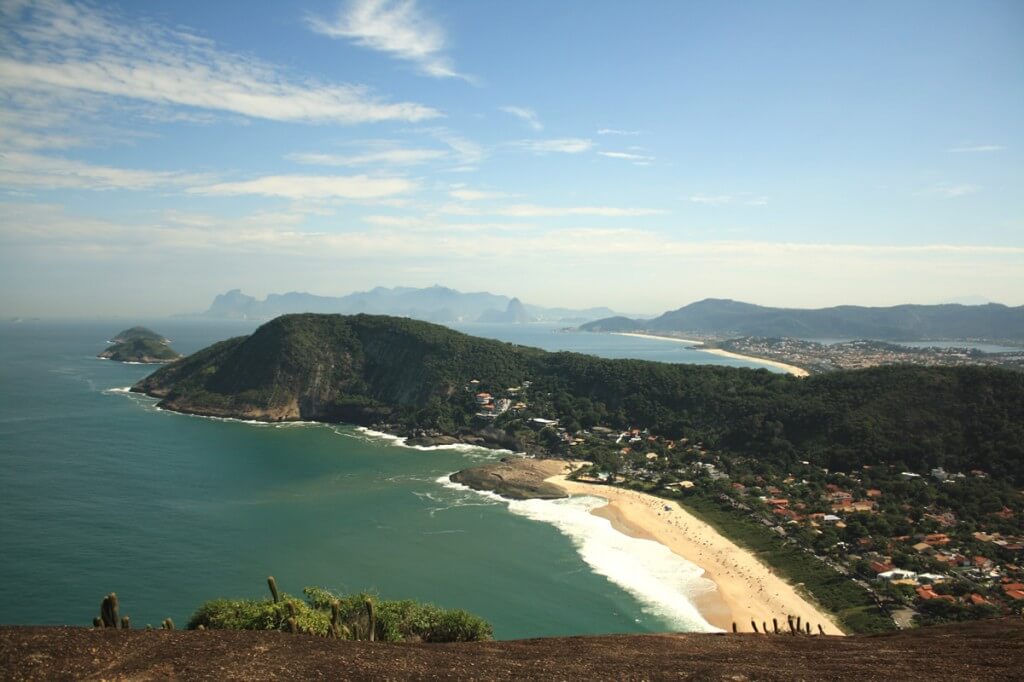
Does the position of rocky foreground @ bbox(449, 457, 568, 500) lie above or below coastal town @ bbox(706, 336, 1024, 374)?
below

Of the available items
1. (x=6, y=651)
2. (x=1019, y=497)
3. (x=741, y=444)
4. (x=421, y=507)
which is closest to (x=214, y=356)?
(x=421, y=507)

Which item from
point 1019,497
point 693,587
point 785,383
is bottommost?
point 693,587

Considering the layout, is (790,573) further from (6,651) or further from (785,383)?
(785,383)

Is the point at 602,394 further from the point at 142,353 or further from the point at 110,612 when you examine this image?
the point at 142,353

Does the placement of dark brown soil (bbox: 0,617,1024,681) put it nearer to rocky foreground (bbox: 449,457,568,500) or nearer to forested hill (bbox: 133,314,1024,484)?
rocky foreground (bbox: 449,457,568,500)

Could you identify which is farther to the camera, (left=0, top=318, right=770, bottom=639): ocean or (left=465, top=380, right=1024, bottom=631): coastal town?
(left=465, top=380, right=1024, bottom=631): coastal town

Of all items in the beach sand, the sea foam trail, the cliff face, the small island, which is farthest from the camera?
the small island

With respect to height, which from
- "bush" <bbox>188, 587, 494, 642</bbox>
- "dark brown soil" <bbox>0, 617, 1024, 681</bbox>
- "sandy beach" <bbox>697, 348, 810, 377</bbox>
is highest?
"dark brown soil" <bbox>0, 617, 1024, 681</bbox>

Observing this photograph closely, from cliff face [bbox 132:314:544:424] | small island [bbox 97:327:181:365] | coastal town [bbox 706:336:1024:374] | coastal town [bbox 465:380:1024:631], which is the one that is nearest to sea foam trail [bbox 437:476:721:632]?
coastal town [bbox 465:380:1024:631]
